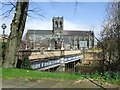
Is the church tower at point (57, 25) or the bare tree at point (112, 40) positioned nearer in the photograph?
the bare tree at point (112, 40)

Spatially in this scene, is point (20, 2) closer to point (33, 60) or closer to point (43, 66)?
point (33, 60)

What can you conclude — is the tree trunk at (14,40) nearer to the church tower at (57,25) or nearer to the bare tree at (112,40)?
the bare tree at (112,40)

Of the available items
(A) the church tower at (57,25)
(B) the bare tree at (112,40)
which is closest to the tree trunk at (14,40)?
(B) the bare tree at (112,40)

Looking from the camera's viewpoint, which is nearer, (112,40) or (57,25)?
(112,40)

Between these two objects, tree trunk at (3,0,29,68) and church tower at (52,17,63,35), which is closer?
tree trunk at (3,0,29,68)

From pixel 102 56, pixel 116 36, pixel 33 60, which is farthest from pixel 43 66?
pixel 116 36

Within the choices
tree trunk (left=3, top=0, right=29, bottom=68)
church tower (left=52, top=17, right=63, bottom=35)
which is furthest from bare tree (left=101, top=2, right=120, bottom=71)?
church tower (left=52, top=17, right=63, bottom=35)

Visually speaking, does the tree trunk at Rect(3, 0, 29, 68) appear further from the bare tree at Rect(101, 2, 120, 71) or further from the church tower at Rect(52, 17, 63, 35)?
the church tower at Rect(52, 17, 63, 35)

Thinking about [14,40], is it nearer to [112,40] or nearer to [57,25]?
[112,40]

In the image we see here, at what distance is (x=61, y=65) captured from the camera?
2673 centimetres

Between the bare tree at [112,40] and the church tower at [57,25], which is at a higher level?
the church tower at [57,25]

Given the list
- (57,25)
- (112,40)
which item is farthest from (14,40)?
(57,25)

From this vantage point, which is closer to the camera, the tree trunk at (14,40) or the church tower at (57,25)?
the tree trunk at (14,40)

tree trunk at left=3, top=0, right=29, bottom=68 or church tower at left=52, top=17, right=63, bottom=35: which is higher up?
church tower at left=52, top=17, right=63, bottom=35
